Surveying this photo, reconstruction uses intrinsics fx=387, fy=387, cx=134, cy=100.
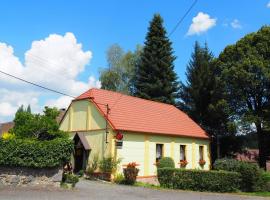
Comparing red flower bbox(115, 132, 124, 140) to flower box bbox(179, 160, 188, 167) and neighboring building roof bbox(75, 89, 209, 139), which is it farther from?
flower box bbox(179, 160, 188, 167)

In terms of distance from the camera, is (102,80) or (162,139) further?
(102,80)

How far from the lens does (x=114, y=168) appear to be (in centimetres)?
2502

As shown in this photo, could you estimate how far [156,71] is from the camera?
4822 centimetres

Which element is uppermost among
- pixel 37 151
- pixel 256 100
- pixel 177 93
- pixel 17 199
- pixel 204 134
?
pixel 177 93

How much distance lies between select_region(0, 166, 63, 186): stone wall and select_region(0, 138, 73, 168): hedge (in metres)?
0.27

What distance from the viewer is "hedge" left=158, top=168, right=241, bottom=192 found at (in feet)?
68.8

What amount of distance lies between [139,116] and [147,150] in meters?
2.95

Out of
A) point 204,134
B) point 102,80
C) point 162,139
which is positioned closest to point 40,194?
point 162,139

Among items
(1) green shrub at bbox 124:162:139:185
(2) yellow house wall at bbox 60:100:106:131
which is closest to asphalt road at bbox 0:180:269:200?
(1) green shrub at bbox 124:162:139:185

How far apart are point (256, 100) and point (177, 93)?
1408 centimetres

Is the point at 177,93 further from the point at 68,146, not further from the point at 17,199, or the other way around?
the point at 17,199

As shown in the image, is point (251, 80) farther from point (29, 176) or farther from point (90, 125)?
point (29, 176)

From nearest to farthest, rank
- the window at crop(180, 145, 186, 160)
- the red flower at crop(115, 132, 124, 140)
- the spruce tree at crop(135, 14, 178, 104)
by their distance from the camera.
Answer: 1. the red flower at crop(115, 132, 124, 140)
2. the window at crop(180, 145, 186, 160)
3. the spruce tree at crop(135, 14, 178, 104)

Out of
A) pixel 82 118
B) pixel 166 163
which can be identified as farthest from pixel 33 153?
pixel 166 163
